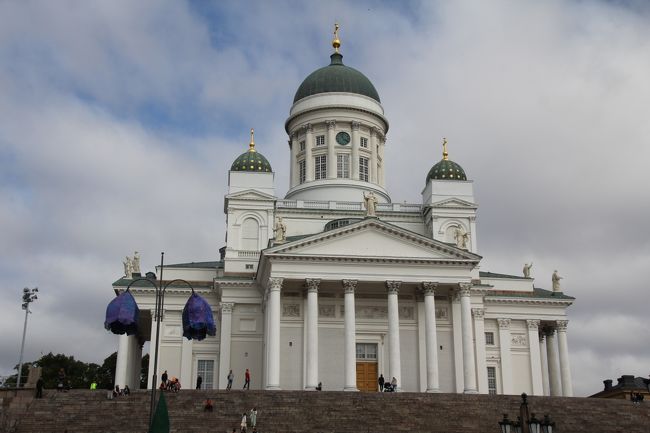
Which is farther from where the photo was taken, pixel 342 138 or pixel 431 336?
pixel 342 138

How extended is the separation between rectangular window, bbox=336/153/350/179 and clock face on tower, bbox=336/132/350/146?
100cm

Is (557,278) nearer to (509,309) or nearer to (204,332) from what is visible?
(509,309)

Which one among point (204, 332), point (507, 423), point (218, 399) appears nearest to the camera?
point (507, 423)

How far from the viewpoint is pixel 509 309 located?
2181 inches

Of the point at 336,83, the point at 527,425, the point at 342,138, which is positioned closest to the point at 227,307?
the point at 342,138

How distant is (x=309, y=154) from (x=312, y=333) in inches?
781

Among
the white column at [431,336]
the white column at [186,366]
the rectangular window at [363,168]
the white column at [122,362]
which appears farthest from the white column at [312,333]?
the rectangular window at [363,168]

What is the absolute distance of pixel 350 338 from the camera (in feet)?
150

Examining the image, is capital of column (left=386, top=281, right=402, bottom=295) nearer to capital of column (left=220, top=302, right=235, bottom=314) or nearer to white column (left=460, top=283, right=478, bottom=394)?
white column (left=460, top=283, right=478, bottom=394)

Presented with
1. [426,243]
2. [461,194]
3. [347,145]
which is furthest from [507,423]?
[347,145]

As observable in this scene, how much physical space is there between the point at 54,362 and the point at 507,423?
6823 centimetres

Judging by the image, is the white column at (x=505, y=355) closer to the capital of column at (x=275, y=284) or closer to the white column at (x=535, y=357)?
the white column at (x=535, y=357)

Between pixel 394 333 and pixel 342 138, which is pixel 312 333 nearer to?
pixel 394 333

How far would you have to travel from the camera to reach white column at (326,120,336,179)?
6103 centimetres
